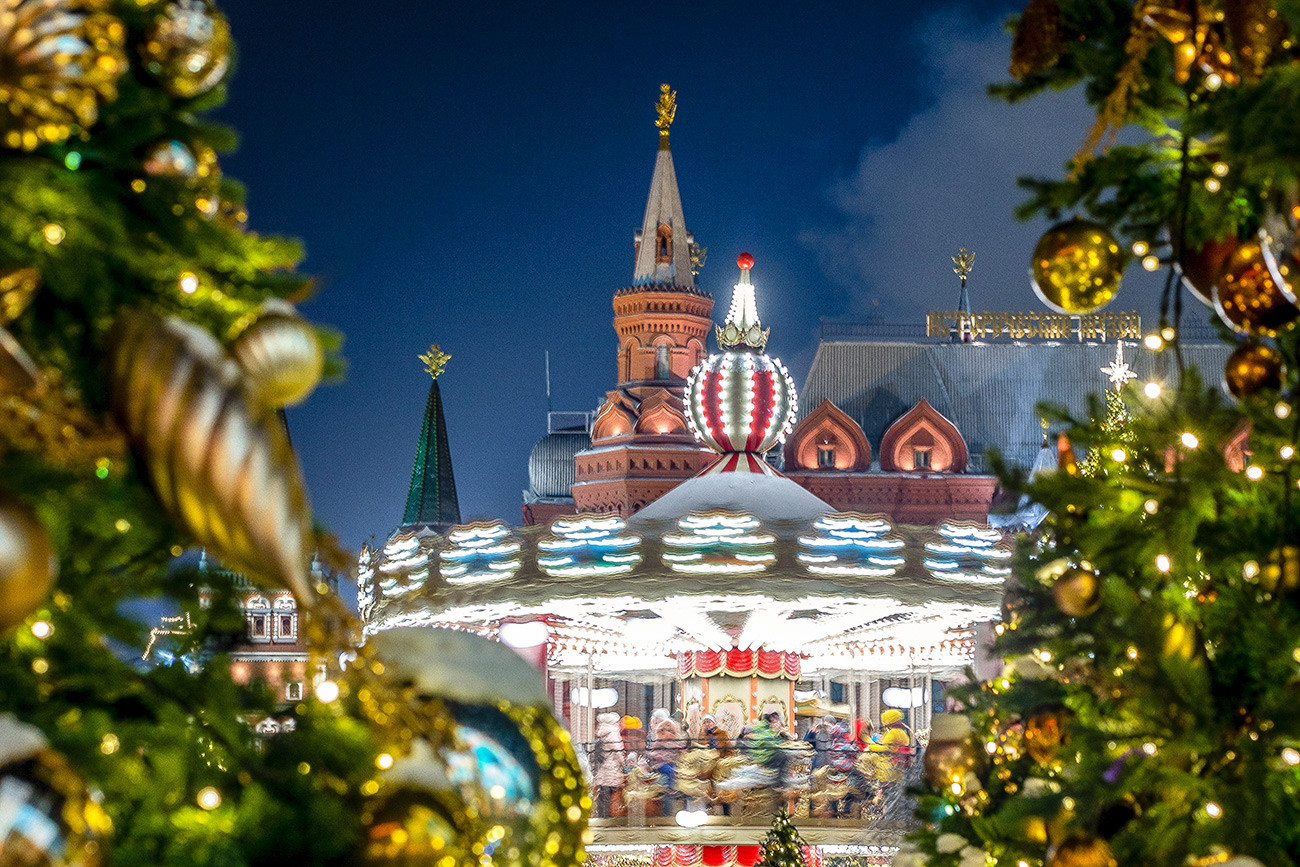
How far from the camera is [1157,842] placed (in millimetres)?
2506

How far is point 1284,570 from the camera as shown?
7.83 feet

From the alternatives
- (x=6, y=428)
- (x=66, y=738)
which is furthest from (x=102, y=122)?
(x=66, y=738)

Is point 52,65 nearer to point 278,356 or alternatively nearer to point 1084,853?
point 278,356

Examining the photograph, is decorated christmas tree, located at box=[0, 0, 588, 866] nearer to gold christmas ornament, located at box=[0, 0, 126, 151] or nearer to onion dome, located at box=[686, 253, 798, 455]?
gold christmas ornament, located at box=[0, 0, 126, 151]

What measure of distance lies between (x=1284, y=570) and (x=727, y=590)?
7776 mm

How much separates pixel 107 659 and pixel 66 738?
10.7 inches

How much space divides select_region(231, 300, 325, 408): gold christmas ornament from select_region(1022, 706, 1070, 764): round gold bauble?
7.37 feet

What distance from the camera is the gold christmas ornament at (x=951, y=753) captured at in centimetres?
448

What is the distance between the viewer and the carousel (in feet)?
33.7

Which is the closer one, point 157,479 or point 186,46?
point 157,479

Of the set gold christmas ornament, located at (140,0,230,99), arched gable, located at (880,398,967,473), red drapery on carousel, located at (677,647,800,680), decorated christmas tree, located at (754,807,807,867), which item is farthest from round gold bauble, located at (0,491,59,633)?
arched gable, located at (880,398,967,473)

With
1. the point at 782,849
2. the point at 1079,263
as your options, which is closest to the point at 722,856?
the point at 782,849

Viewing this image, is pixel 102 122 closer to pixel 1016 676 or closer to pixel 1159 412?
pixel 1159 412

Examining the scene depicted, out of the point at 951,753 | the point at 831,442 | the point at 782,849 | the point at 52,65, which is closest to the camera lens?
the point at 52,65
